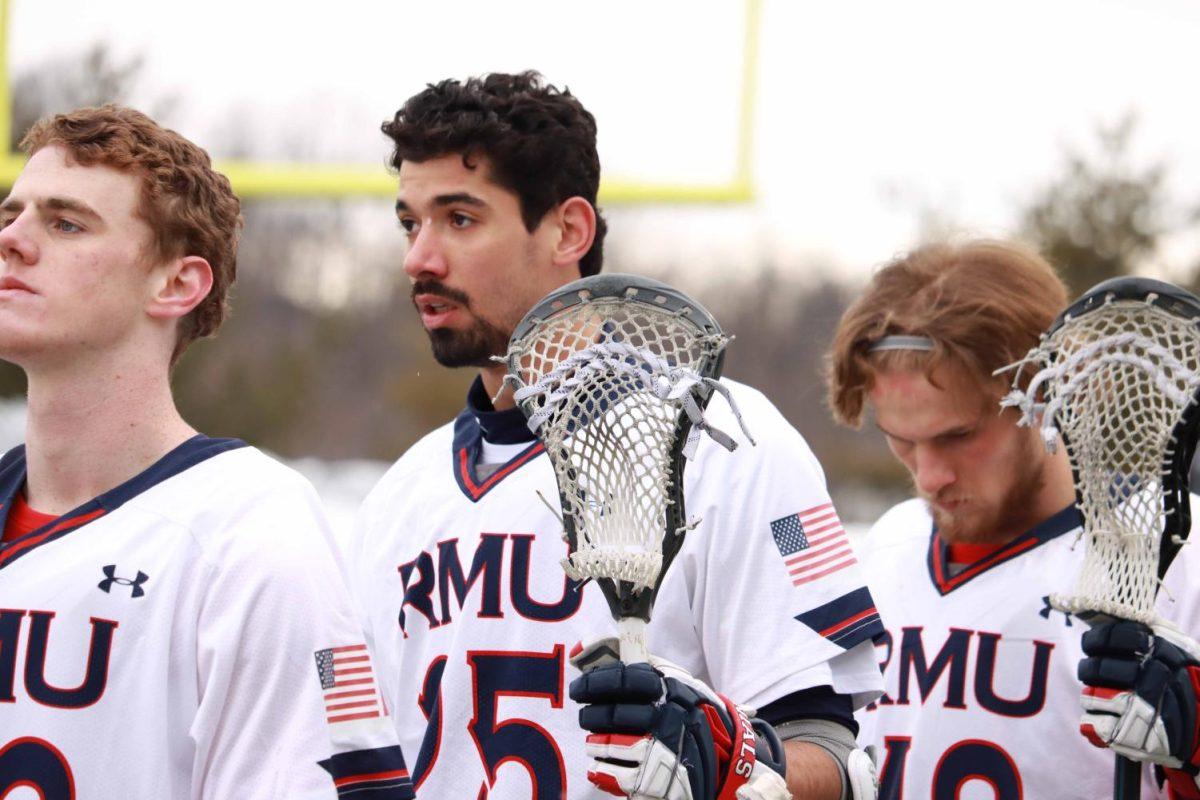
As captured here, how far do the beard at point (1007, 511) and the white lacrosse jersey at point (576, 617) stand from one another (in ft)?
2.33

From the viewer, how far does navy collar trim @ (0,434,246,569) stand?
212 cm

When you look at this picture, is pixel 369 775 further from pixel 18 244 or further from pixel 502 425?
pixel 18 244

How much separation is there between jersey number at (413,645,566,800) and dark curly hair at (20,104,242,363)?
66 centimetres

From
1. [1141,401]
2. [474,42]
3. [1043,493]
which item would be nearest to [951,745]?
[1043,493]

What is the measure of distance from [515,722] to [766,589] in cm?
41

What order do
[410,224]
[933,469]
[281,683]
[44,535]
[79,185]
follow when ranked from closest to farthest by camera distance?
[281,683] → [44,535] → [79,185] → [410,224] → [933,469]

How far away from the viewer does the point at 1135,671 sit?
2373 mm

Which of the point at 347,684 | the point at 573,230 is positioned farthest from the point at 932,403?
the point at 347,684

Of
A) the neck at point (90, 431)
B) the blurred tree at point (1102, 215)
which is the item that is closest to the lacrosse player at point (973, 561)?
the neck at point (90, 431)

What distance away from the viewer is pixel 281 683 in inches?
78.7

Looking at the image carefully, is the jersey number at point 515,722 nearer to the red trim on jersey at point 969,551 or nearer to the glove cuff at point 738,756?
the glove cuff at point 738,756

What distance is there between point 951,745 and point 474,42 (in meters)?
4.40

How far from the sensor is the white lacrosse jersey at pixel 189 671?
1.98 metres

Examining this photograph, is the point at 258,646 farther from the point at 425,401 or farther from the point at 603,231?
the point at 425,401
